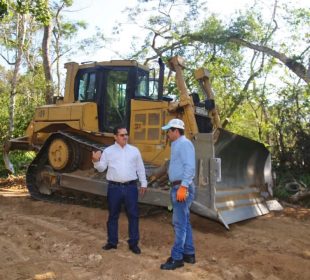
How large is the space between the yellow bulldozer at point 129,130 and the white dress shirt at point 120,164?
1.82m

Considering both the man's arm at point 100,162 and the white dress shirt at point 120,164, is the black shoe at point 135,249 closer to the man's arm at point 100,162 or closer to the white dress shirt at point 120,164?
the white dress shirt at point 120,164

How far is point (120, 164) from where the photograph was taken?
5449mm

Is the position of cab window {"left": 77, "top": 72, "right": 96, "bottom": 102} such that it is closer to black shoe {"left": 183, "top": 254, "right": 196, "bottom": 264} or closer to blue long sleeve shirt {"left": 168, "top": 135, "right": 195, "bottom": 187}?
blue long sleeve shirt {"left": 168, "top": 135, "right": 195, "bottom": 187}

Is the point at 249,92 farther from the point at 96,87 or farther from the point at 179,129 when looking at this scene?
the point at 179,129

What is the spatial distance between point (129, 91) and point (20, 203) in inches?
124

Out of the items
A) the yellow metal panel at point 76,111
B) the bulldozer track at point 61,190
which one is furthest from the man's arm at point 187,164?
the yellow metal panel at point 76,111

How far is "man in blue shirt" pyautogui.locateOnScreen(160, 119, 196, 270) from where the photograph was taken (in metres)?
4.75

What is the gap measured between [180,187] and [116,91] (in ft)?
14.4

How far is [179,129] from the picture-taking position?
16.3 feet

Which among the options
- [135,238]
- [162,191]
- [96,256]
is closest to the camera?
[96,256]

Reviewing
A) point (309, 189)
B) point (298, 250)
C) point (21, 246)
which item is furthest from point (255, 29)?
point (21, 246)

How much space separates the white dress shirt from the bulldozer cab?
3.07 m

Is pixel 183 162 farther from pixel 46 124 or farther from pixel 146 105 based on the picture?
pixel 46 124

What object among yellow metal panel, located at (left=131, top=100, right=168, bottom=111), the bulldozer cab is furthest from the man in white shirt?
the bulldozer cab
